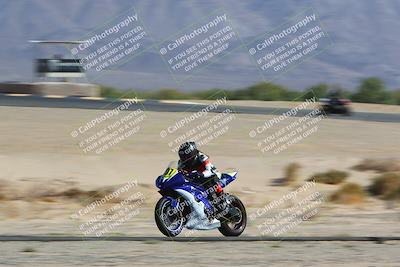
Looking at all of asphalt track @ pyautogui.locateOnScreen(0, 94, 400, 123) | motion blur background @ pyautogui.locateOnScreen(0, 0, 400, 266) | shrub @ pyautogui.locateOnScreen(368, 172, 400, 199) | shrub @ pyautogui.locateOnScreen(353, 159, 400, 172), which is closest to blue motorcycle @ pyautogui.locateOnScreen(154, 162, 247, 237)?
motion blur background @ pyautogui.locateOnScreen(0, 0, 400, 266)

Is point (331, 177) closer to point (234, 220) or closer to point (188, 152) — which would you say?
point (234, 220)

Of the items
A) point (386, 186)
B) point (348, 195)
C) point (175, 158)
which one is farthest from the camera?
point (175, 158)

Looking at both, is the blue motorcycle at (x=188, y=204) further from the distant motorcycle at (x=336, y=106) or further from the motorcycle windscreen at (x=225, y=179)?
the distant motorcycle at (x=336, y=106)

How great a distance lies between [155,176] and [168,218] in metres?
12.8

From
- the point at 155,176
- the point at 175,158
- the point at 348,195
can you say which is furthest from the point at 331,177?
the point at 175,158

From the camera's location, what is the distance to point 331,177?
2677cm

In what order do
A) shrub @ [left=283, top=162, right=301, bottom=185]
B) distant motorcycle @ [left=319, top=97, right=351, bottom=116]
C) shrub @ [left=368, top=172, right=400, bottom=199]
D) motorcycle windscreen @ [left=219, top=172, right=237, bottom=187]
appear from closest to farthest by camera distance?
motorcycle windscreen @ [left=219, top=172, right=237, bottom=187] → shrub @ [left=368, top=172, right=400, bottom=199] → shrub @ [left=283, top=162, right=301, bottom=185] → distant motorcycle @ [left=319, top=97, right=351, bottom=116]

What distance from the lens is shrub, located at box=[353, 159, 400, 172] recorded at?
2894 centimetres

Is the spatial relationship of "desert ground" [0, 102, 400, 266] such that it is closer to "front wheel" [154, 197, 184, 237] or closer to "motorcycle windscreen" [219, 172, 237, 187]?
"front wheel" [154, 197, 184, 237]

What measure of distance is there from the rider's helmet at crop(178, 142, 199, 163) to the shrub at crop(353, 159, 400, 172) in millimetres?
14872

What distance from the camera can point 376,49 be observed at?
17862cm

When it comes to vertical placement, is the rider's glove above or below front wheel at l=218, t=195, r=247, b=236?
above

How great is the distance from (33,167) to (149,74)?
5572 inches

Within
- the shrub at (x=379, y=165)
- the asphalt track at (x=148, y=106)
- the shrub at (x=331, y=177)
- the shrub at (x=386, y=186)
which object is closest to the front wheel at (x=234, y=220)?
the shrub at (x=386, y=186)
